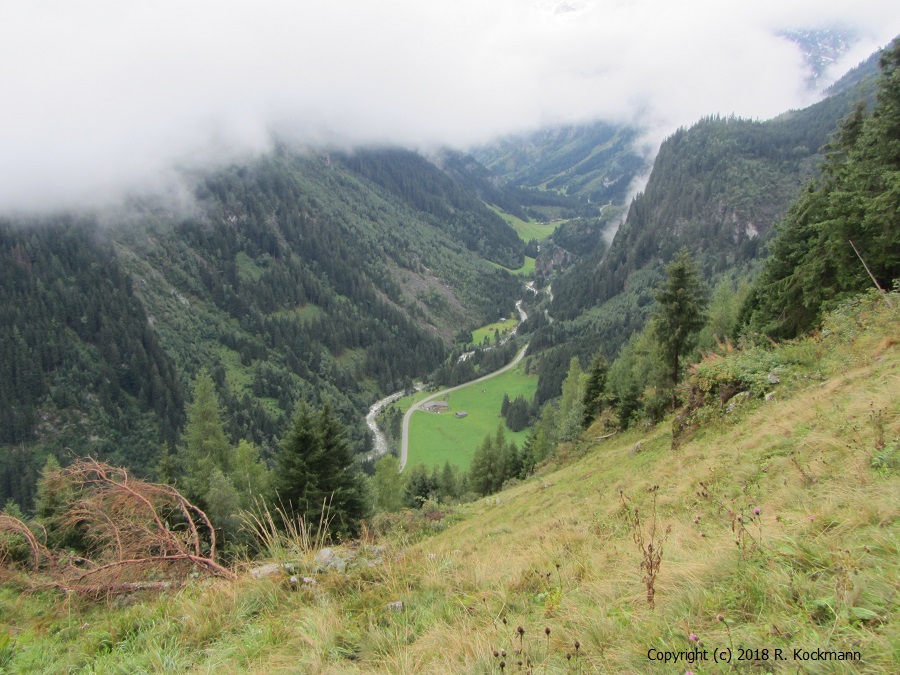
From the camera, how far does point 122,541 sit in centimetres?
746

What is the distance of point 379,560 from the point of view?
22.3 feet

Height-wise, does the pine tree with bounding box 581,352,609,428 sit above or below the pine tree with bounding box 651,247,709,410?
below

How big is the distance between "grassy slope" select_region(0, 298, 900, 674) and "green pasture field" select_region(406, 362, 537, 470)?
9490 cm

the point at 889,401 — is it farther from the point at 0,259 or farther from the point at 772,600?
the point at 0,259

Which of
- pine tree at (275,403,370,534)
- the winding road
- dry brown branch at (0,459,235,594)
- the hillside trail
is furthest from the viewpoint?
the hillside trail

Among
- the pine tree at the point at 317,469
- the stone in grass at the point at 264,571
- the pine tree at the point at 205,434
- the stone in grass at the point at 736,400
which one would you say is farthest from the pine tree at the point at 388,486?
the stone in grass at the point at 264,571

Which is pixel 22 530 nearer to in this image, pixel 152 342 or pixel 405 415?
pixel 405 415

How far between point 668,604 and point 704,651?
935mm

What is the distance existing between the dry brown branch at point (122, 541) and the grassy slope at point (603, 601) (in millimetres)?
504

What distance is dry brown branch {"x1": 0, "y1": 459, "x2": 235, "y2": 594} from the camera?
696 centimetres

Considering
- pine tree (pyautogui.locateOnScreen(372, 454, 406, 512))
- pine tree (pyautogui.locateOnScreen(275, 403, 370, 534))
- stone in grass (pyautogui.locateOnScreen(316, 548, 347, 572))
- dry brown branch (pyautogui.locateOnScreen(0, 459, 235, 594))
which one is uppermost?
dry brown branch (pyautogui.locateOnScreen(0, 459, 235, 594))

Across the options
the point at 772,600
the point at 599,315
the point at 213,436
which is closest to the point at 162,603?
the point at 772,600

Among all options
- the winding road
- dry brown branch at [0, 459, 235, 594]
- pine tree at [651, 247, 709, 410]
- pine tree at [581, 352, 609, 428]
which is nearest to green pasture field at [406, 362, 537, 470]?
the winding road

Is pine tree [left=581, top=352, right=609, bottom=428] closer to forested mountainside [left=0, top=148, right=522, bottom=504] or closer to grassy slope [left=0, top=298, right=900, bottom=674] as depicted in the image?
grassy slope [left=0, top=298, right=900, bottom=674]
